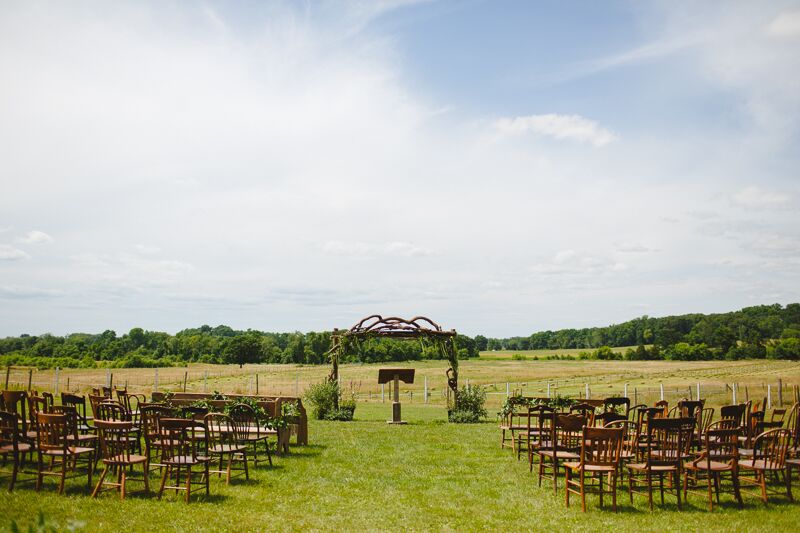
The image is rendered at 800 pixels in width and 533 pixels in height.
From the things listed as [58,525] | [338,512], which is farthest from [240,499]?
[58,525]

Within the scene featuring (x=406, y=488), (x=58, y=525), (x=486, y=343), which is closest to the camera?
(x=58, y=525)

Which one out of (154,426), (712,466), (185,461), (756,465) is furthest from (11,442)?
(756,465)

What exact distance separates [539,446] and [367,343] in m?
12.7

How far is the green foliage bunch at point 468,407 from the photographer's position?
72.5 ft

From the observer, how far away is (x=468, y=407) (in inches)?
883

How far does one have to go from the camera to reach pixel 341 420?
72.8 ft

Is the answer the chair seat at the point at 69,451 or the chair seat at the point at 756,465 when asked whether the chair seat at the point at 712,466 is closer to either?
the chair seat at the point at 756,465

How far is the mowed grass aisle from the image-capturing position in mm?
8070

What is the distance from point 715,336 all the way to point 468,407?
101356mm

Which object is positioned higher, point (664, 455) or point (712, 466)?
point (664, 455)

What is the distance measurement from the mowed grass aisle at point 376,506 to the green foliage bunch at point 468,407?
9.31 m

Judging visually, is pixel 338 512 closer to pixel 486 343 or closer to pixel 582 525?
pixel 582 525

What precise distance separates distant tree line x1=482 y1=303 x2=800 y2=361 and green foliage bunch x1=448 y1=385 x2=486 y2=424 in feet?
301

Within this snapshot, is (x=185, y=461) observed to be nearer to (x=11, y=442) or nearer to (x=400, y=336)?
(x=11, y=442)
